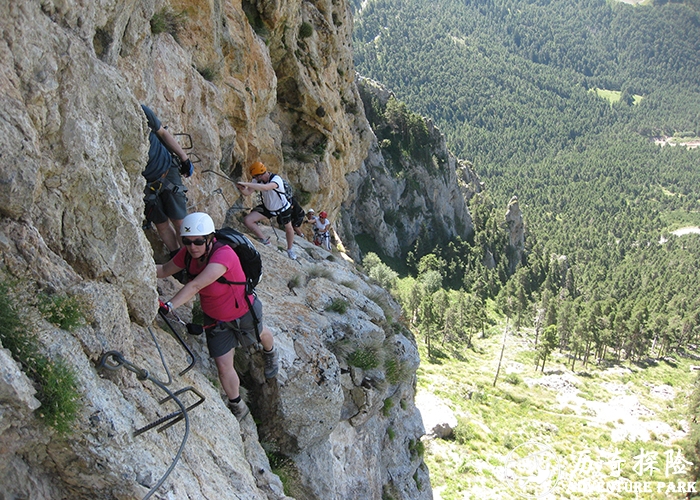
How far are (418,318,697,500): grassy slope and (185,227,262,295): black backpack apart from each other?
32217 millimetres

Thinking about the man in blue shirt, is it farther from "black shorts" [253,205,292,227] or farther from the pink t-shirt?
"black shorts" [253,205,292,227]

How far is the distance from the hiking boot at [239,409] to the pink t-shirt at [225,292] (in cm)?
151

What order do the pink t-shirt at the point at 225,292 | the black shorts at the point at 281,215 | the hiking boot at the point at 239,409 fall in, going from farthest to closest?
the black shorts at the point at 281,215
the hiking boot at the point at 239,409
the pink t-shirt at the point at 225,292

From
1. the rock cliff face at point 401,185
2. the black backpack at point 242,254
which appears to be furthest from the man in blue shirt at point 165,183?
the rock cliff face at point 401,185

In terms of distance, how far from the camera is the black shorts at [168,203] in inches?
286

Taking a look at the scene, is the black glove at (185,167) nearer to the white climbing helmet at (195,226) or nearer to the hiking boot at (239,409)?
the white climbing helmet at (195,226)

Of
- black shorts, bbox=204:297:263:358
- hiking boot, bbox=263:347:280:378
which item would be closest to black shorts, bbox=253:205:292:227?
hiking boot, bbox=263:347:280:378

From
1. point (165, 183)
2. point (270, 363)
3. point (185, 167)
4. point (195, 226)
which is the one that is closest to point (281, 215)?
point (185, 167)

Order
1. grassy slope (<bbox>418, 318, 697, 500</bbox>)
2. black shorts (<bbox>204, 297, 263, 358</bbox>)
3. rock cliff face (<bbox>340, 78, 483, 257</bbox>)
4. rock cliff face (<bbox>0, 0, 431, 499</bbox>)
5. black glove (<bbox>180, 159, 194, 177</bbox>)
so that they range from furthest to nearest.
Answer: rock cliff face (<bbox>340, 78, 483, 257</bbox>) → grassy slope (<bbox>418, 318, 697, 500</bbox>) → black glove (<bbox>180, 159, 194, 177</bbox>) → black shorts (<bbox>204, 297, 263, 358</bbox>) → rock cliff face (<bbox>0, 0, 431, 499</bbox>)

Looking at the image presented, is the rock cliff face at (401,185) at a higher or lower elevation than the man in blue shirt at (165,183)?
lower

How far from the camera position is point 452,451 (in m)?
39.4

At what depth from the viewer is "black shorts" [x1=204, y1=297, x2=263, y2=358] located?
6.30m

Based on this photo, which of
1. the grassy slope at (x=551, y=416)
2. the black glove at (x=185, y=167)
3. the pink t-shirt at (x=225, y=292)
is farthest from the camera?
the grassy slope at (x=551, y=416)

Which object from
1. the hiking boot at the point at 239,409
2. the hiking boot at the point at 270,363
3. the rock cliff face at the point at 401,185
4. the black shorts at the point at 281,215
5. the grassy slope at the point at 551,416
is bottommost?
the grassy slope at the point at 551,416
